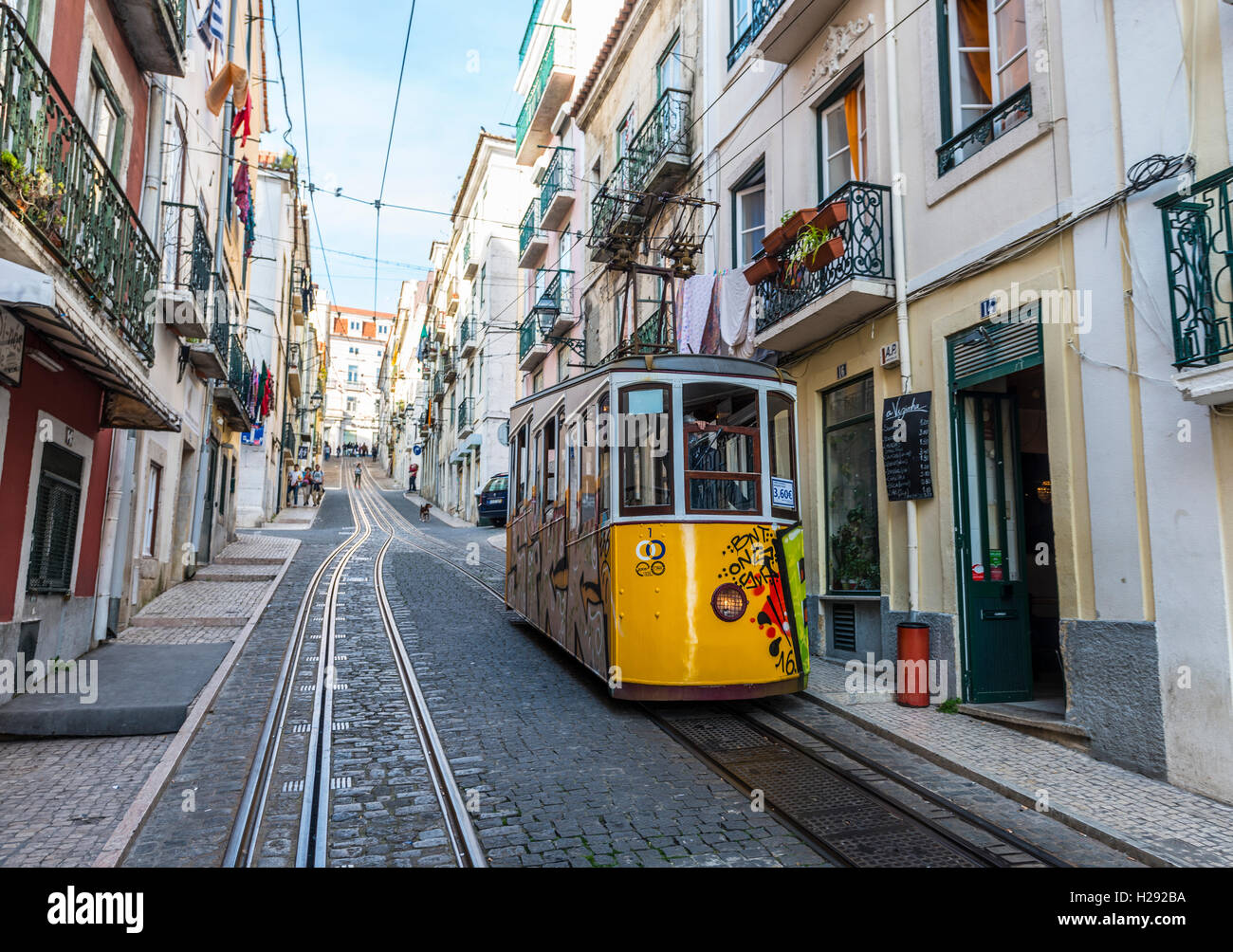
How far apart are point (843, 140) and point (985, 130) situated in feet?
9.18

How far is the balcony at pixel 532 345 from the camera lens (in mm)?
23734

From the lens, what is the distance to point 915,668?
7.39 meters

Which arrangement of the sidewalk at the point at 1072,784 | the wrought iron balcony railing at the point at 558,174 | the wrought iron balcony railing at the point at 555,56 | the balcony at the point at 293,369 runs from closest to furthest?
the sidewalk at the point at 1072,784
the wrought iron balcony railing at the point at 558,174
the wrought iron balcony railing at the point at 555,56
the balcony at the point at 293,369

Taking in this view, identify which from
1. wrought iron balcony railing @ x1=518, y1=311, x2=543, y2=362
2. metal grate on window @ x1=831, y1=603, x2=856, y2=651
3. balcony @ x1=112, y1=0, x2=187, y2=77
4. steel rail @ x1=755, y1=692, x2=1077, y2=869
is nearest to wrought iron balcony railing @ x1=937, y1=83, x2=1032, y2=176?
metal grate on window @ x1=831, y1=603, x2=856, y2=651

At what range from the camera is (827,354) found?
384 inches

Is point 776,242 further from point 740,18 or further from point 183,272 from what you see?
point 183,272

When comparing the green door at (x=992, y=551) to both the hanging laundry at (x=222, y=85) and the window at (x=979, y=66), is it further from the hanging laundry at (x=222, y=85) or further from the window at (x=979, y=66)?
the hanging laundry at (x=222, y=85)

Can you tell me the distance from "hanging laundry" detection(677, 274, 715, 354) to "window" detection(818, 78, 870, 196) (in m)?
2.32

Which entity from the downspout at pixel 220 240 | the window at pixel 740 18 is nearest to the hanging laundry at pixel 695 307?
the window at pixel 740 18

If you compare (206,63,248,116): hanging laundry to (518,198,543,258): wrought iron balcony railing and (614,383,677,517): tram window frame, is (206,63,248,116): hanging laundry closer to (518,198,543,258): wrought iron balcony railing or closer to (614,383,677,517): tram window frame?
(614,383,677,517): tram window frame

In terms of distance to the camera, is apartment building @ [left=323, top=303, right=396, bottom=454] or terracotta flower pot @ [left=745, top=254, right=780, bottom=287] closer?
terracotta flower pot @ [left=745, top=254, right=780, bottom=287]

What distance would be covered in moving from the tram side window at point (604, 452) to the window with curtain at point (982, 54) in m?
4.29

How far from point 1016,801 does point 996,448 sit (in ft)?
11.7

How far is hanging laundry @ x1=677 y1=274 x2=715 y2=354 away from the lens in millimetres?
11992
